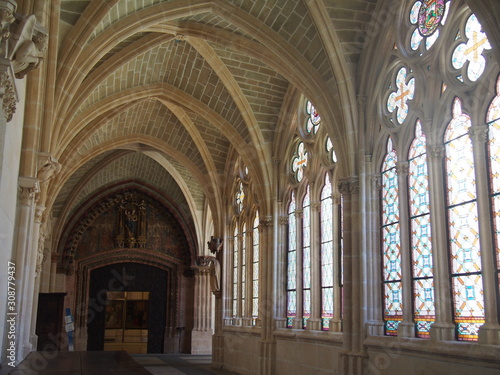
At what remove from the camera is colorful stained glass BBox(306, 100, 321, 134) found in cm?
1179

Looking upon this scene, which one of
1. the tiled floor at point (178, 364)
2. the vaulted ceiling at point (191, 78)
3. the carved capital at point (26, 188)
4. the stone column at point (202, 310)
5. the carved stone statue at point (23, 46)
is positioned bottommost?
the tiled floor at point (178, 364)

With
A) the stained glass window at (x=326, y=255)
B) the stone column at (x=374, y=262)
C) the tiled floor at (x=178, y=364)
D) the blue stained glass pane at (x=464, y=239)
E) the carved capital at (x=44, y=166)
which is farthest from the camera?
the tiled floor at (x=178, y=364)

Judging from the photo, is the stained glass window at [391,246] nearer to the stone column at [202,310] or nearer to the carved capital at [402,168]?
the carved capital at [402,168]

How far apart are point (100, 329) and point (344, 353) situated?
13.7 meters

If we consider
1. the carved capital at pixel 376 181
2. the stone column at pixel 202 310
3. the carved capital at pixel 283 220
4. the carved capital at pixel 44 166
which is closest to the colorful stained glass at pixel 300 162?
the carved capital at pixel 283 220

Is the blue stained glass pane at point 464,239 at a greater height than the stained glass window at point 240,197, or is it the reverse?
the stained glass window at point 240,197

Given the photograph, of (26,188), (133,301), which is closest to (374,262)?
(26,188)

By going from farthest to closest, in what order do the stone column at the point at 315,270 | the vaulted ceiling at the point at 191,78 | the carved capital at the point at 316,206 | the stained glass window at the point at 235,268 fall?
1. the stained glass window at the point at 235,268
2. the carved capital at the point at 316,206
3. the stone column at the point at 315,270
4. the vaulted ceiling at the point at 191,78

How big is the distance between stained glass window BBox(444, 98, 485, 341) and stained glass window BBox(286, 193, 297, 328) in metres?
5.23

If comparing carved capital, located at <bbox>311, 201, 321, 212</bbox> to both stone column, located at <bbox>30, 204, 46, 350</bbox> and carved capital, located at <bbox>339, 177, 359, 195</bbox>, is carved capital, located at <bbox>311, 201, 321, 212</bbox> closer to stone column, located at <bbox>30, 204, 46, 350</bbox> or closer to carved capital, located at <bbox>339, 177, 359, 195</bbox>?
carved capital, located at <bbox>339, 177, 359, 195</bbox>

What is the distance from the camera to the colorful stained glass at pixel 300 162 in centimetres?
1234

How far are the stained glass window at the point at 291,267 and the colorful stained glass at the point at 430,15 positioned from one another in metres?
5.27

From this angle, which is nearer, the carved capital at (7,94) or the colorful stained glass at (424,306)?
the carved capital at (7,94)

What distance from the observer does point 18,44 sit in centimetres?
427
